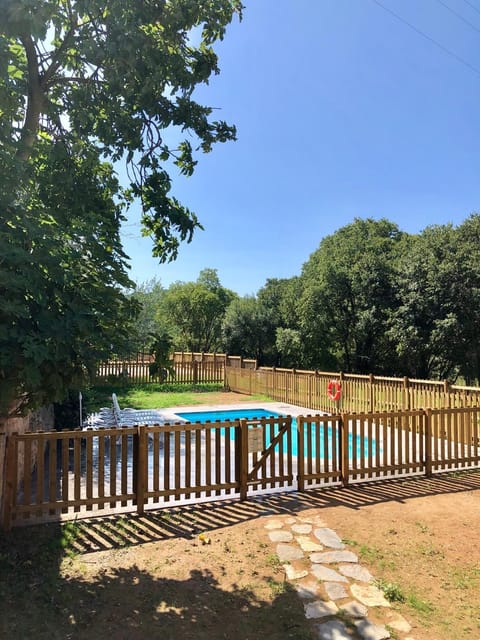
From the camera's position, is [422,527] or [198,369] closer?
[422,527]

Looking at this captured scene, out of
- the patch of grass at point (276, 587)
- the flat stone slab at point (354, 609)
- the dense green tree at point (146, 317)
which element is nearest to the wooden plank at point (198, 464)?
the dense green tree at point (146, 317)

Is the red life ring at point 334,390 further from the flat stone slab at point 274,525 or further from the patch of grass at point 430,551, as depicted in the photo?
the patch of grass at point 430,551

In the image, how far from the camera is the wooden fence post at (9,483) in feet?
14.1

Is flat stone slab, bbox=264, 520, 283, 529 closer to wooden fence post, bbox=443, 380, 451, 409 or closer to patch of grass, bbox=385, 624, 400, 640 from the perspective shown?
patch of grass, bbox=385, 624, 400, 640

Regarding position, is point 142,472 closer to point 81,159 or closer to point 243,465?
point 243,465

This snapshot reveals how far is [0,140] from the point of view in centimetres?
328

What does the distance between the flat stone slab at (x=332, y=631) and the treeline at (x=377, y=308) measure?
50.7 ft

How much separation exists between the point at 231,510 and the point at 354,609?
89.3 inches

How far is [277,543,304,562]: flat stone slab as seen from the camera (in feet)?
12.7

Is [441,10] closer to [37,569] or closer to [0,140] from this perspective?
[0,140]

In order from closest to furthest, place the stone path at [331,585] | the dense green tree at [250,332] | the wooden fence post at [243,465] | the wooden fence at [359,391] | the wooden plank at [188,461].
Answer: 1. the stone path at [331,585]
2. the wooden plank at [188,461]
3. the wooden fence post at [243,465]
4. the wooden fence at [359,391]
5. the dense green tree at [250,332]

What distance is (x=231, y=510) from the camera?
511 cm

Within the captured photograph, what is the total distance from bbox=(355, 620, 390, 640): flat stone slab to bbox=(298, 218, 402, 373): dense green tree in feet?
58.8

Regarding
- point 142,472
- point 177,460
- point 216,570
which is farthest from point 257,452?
point 216,570
